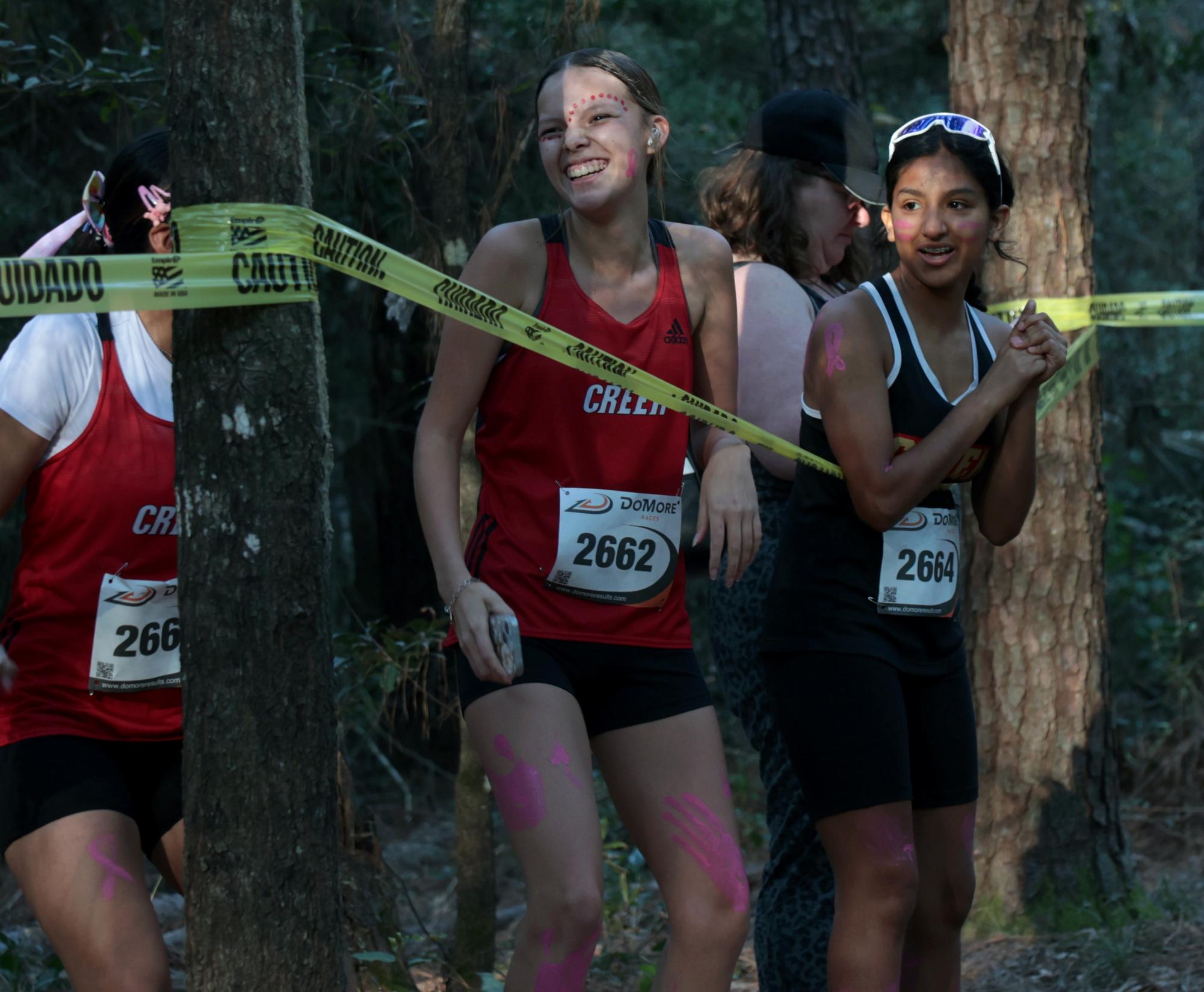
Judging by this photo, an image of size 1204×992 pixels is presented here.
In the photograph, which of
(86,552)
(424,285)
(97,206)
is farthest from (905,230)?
(86,552)

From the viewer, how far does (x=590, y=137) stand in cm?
300

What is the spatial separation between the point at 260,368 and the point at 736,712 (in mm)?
1821

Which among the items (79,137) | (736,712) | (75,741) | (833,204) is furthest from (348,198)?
(75,741)

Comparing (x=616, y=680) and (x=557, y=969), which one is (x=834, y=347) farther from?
(x=557, y=969)

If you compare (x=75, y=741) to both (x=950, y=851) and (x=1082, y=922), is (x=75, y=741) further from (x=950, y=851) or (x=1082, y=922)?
(x=1082, y=922)

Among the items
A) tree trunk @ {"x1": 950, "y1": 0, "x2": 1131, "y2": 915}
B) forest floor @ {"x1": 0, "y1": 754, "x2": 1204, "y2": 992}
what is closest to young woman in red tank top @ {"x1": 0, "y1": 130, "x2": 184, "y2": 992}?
forest floor @ {"x1": 0, "y1": 754, "x2": 1204, "y2": 992}

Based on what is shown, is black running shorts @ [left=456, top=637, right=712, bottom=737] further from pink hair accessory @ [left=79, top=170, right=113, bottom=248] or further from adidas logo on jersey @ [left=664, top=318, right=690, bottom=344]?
pink hair accessory @ [left=79, top=170, right=113, bottom=248]

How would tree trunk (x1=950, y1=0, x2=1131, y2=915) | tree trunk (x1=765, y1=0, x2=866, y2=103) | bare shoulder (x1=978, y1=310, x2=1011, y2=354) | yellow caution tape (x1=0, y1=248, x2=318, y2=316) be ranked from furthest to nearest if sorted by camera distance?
tree trunk (x1=765, y1=0, x2=866, y2=103) < tree trunk (x1=950, y1=0, x2=1131, y2=915) < bare shoulder (x1=978, y1=310, x2=1011, y2=354) < yellow caution tape (x1=0, y1=248, x2=318, y2=316)

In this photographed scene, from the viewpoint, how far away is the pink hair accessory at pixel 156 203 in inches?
112

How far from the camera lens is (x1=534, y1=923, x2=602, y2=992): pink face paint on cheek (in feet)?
8.32

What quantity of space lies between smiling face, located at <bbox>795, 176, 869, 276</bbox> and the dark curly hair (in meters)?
0.01

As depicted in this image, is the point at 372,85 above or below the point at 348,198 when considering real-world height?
above

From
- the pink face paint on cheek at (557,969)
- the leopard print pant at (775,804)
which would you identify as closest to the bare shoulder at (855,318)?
the leopard print pant at (775,804)

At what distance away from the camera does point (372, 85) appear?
5750mm
